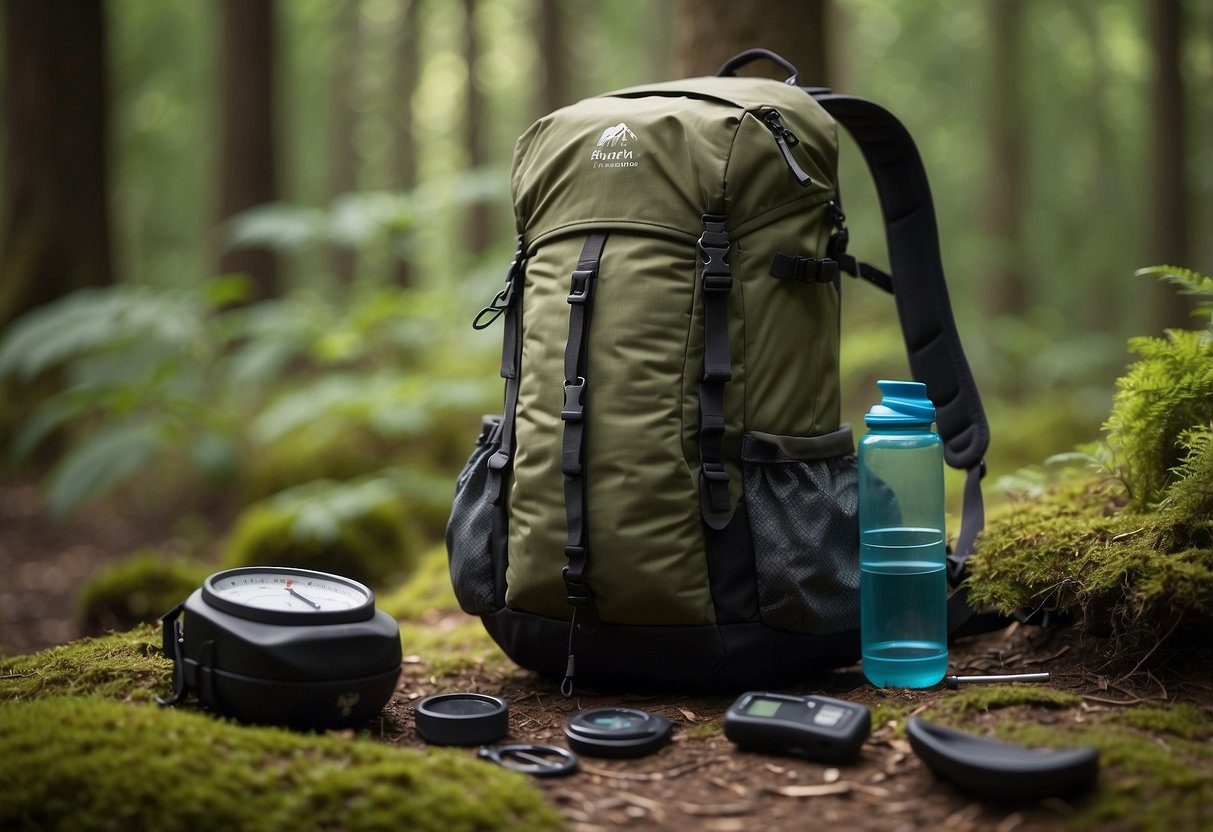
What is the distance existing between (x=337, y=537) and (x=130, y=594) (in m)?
0.95

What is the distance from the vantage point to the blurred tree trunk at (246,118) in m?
8.63

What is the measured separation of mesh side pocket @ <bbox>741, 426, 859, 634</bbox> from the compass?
1.00m

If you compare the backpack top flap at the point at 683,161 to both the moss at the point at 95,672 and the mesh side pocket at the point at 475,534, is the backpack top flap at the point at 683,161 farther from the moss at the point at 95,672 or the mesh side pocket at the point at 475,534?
the moss at the point at 95,672

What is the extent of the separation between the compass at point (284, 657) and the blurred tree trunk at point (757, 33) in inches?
104

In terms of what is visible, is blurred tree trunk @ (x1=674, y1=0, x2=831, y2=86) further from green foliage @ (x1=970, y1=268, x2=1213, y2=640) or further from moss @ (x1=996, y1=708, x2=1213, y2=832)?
moss @ (x1=996, y1=708, x2=1213, y2=832)

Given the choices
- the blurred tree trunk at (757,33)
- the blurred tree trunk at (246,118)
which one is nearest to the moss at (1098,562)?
the blurred tree trunk at (757,33)

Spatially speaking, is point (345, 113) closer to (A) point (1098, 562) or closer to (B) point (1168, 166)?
(B) point (1168, 166)

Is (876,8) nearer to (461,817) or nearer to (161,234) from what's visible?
(161,234)

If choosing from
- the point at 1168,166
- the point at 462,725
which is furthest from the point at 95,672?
the point at 1168,166

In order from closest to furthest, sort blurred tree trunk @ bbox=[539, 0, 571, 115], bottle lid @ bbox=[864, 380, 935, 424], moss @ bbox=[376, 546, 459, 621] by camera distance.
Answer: bottle lid @ bbox=[864, 380, 935, 424] → moss @ bbox=[376, 546, 459, 621] → blurred tree trunk @ bbox=[539, 0, 571, 115]

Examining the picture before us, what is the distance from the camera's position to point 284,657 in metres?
2.28

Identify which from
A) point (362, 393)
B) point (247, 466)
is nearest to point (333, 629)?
point (362, 393)

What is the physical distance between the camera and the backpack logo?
8.94 ft

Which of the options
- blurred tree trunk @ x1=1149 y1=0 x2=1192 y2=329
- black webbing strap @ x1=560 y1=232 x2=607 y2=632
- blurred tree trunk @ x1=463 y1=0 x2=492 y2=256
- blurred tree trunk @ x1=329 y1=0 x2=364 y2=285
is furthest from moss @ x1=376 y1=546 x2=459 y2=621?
blurred tree trunk @ x1=329 y1=0 x2=364 y2=285
